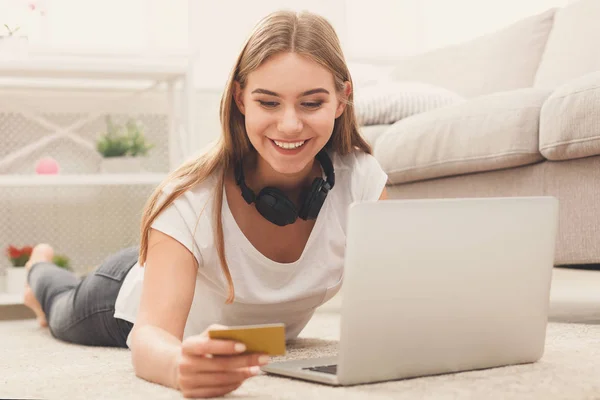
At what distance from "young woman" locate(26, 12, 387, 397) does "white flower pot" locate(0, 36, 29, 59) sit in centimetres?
128

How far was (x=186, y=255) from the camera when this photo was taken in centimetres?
120

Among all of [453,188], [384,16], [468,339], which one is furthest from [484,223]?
[384,16]

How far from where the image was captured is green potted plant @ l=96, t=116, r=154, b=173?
2.70m

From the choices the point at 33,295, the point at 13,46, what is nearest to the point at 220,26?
the point at 13,46

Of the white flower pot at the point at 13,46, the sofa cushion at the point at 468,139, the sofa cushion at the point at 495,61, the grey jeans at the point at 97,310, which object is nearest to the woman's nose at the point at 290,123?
the grey jeans at the point at 97,310

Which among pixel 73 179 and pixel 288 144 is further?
pixel 73 179

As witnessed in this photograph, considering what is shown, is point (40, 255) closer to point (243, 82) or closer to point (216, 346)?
point (243, 82)

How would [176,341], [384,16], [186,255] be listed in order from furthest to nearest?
[384,16] < [186,255] < [176,341]

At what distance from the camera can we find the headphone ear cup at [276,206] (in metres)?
1.25

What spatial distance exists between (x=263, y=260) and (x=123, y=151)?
61.0 inches

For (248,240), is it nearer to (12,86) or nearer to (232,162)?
(232,162)

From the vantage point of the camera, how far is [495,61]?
287 centimetres

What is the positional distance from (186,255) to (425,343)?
38cm

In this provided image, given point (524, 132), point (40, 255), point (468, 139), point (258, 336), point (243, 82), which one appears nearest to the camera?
point (258, 336)
